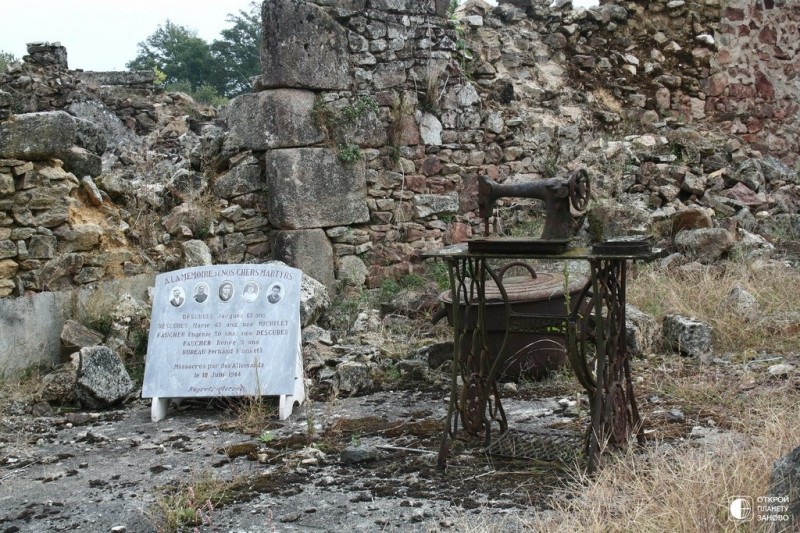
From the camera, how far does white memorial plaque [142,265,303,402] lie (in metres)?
5.03

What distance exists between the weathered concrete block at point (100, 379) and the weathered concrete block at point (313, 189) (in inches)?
78.6

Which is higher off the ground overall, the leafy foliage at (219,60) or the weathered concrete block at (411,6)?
the leafy foliage at (219,60)

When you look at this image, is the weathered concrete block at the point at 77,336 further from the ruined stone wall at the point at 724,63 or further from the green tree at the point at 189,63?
the green tree at the point at 189,63

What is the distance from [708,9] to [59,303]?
22.8 ft

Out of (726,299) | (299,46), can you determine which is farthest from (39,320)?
(726,299)

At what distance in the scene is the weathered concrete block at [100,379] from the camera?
5180 mm

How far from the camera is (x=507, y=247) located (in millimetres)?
3820

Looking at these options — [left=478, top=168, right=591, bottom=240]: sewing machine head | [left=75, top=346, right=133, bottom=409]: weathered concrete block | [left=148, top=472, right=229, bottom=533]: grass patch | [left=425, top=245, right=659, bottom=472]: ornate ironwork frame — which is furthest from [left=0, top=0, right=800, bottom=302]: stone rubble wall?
[left=478, top=168, right=591, bottom=240]: sewing machine head

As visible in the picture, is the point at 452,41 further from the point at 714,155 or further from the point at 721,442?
the point at 721,442

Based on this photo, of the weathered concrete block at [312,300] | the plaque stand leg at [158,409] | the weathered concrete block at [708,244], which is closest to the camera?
the plaque stand leg at [158,409]

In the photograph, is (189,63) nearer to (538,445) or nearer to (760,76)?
(760,76)

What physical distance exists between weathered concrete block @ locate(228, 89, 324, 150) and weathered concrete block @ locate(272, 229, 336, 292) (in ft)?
2.39

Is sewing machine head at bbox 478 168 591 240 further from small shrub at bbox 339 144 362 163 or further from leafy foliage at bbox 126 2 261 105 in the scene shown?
leafy foliage at bbox 126 2 261 105

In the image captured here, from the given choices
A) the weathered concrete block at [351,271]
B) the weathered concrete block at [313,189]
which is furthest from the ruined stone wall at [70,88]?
the weathered concrete block at [351,271]
